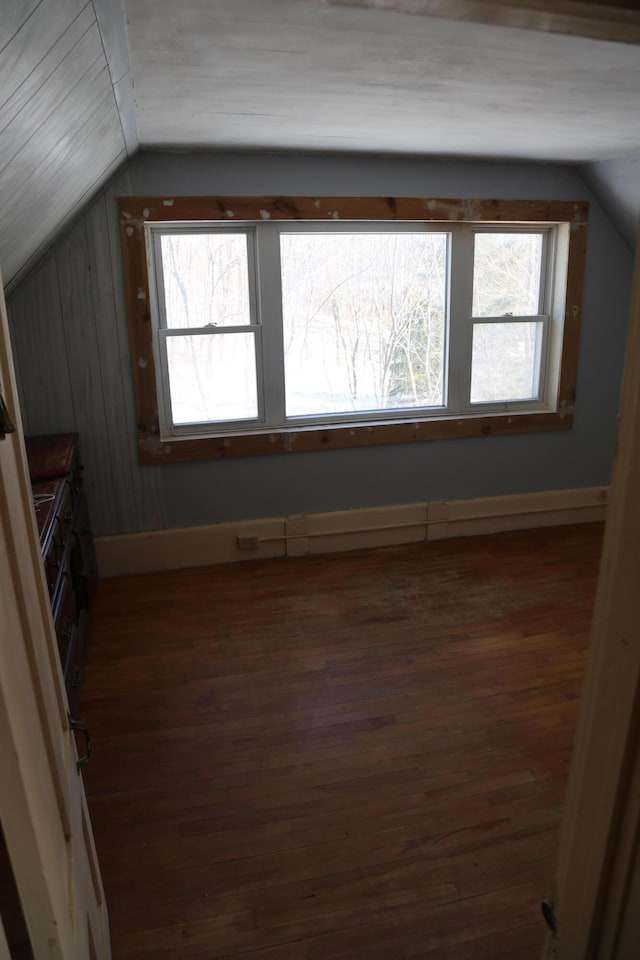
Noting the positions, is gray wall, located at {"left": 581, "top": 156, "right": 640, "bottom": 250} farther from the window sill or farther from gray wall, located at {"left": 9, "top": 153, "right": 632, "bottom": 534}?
the window sill

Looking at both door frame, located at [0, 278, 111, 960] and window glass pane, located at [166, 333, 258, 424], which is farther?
window glass pane, located at [166, 333, 258, 424]

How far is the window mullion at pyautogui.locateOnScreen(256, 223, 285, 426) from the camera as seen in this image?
370 cm

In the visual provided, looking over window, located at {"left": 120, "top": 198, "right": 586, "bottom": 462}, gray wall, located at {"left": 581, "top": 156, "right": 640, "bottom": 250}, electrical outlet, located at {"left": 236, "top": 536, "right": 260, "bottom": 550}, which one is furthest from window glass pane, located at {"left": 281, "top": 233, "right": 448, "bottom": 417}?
gray wall, located at {"left": 581, "top": 156, "right": 640, "bottom": 250}

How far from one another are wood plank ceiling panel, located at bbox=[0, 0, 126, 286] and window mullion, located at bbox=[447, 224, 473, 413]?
2.10 metres

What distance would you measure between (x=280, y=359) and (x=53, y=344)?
1.28 meters

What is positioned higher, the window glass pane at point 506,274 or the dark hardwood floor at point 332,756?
the window glass pane at point 506,274

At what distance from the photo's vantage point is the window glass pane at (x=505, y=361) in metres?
4.28

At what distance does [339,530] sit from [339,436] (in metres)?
0.62

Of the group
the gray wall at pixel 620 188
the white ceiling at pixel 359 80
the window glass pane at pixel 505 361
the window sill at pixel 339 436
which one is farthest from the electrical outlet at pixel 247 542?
the gray wall at pixel 620 188

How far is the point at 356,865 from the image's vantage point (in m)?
1.90

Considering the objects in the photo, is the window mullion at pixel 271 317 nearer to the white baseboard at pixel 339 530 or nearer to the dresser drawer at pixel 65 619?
the white baseboard at pixel 339 530

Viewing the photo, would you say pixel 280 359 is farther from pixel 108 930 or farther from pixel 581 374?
pixel 108 930

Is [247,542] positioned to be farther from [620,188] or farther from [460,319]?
[620,188]

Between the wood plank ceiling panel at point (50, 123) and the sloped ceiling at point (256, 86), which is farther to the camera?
the sloped ceiling at point (256, 86)
